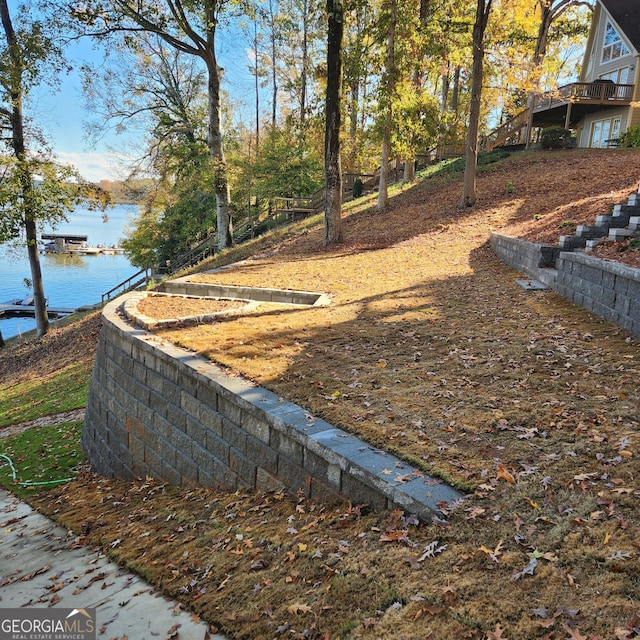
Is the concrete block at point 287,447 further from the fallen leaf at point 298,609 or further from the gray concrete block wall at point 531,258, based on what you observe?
the gray concrete block wall at point 531,258

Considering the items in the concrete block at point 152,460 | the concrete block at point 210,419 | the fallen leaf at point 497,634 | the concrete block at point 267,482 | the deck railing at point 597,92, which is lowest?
the concrete block at point 152,460

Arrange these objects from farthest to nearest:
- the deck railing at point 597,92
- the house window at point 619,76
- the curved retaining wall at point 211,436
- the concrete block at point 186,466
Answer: the house window at point 619,76 < the deck railing at point 597,92 < the concrete block at point 186,466 < the curved retaining wall at point 211,436

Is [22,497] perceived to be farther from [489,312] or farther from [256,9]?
[256,9]

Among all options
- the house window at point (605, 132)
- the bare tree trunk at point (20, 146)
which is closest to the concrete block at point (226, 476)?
the bare tree trunk at point (20, 146)

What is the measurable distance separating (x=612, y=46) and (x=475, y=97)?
1419 cm

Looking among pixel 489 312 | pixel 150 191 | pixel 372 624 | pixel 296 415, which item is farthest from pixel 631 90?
pixel 372 624

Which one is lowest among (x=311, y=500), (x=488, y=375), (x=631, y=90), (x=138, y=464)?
(x=138, y=464)

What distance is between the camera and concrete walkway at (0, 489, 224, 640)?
312 cm

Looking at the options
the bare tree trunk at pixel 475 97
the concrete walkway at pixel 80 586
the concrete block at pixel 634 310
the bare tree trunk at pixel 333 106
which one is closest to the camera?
the concrete walkway at pixel 80 586

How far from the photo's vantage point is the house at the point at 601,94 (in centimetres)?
2203

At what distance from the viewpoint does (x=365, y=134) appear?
734 inches

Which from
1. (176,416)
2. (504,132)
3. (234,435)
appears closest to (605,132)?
(504,132)

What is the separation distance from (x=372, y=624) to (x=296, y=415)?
191 centimetres

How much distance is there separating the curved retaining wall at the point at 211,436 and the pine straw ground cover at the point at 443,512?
0.46ft
